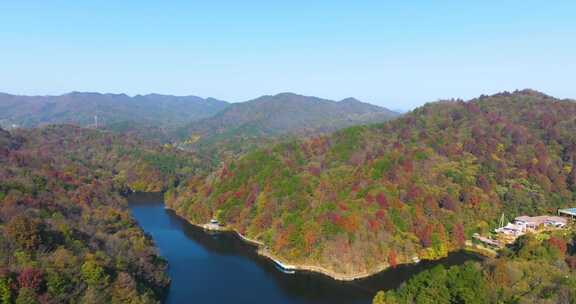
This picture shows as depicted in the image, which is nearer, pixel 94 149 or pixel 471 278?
pixel 471 278

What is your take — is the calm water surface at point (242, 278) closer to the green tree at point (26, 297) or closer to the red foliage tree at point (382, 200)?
the red foliage tree at point (382, 200)

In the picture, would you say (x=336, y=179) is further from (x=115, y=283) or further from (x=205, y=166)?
(x=205, y=166)

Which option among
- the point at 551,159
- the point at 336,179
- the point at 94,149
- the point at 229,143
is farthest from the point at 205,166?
the point at 551,159

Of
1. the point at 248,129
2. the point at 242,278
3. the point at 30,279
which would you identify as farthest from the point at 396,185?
the point at 248,129

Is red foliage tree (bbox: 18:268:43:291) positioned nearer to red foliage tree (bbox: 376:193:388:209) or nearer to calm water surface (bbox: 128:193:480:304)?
calm water surface (bbox: 128:193:480:304)

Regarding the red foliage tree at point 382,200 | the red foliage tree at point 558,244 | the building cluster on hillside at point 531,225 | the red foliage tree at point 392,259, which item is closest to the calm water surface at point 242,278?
the red foliage tree at point 392,259

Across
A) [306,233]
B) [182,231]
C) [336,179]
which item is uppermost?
[336,179]
